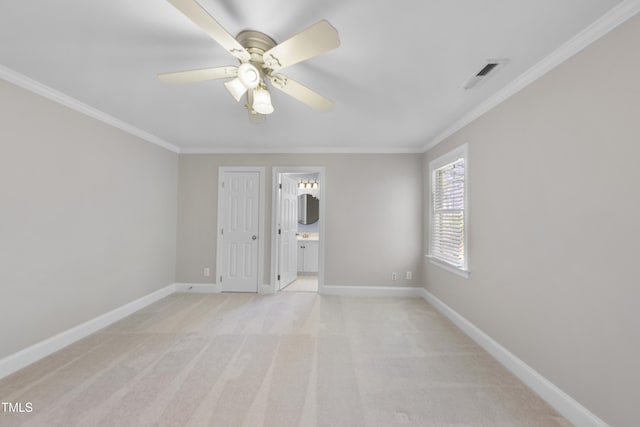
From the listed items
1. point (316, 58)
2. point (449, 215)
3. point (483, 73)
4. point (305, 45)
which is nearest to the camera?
point (305, 45)

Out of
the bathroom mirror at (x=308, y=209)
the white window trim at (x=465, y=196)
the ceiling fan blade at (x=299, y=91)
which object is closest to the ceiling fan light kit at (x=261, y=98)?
the ceiling fan blade at (x=299, y=91)

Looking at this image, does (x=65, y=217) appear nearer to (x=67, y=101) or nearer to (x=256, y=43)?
(x=67, y=101)

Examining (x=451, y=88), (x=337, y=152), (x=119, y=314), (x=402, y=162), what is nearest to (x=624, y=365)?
(x=451, y=88)

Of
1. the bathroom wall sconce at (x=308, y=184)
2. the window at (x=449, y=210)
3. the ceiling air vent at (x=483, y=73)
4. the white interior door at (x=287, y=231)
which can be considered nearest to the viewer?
the ceiling air vent at (x=483, y=73)

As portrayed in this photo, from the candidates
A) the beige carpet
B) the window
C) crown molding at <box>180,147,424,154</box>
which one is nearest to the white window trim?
the window

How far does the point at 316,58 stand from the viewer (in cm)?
182

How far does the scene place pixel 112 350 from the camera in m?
2.47

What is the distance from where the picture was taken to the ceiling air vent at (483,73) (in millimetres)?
1875

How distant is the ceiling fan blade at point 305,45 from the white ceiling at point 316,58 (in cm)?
19

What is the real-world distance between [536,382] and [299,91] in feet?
8.75

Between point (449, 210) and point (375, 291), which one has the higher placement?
point (449, 210)

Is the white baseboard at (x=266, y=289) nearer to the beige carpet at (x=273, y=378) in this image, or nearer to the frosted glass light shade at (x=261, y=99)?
the beige carpet at (x=273, y=378)

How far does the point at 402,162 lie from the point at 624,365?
3273 millimetres

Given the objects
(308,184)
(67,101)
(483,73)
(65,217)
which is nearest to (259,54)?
(483,73)
